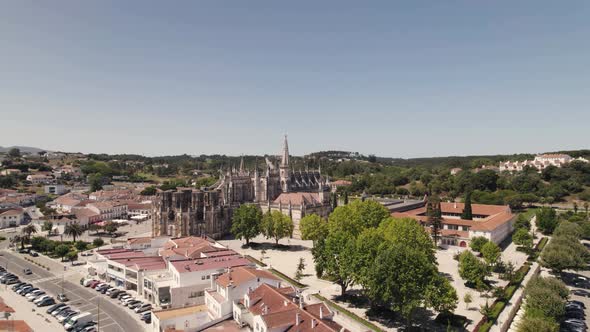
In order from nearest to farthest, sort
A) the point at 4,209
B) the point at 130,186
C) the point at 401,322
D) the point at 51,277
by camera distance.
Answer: the point at 401,322
the point at 51,277
the point at 4,209
the point at 130,186

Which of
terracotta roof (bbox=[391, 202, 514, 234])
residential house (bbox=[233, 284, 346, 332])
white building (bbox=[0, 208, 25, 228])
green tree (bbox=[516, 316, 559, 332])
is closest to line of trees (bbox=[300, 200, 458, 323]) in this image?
green tree (bbox=[516, 316, 559, 332])

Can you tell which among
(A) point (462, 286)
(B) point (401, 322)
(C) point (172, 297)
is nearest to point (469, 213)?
(A) point (462, 286)

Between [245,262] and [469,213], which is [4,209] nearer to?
[245,262]

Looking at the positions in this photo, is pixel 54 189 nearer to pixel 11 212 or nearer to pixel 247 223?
pixel 11 212

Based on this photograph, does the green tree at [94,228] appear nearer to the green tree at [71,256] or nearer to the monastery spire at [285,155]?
the green tree at [71,256]

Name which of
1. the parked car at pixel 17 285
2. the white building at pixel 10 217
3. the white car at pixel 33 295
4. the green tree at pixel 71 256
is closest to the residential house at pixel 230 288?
the white car at pixel 33 295

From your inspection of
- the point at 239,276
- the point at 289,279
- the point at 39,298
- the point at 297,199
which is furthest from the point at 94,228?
the point at 239,276
